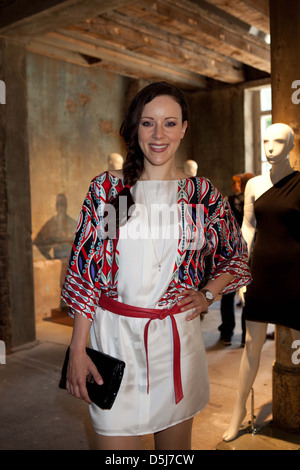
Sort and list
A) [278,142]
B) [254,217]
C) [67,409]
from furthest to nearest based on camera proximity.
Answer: [67,409], [254,217], [278,142]

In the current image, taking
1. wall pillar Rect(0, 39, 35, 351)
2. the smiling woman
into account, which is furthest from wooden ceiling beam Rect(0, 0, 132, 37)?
the smiling woman

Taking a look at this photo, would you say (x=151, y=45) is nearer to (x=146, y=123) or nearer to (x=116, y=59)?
(x=116, y=59)

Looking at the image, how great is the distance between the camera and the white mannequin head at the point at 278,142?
2.85 meters

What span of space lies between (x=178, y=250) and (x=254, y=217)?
1644 mm

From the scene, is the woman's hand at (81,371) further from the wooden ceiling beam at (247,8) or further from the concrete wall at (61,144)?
the concrete wall at (61,144)

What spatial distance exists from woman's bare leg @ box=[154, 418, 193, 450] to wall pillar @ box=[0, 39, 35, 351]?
359 centimetres

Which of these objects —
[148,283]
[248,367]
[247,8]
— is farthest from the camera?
[247,8]

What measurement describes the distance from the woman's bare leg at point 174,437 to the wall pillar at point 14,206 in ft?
11.8

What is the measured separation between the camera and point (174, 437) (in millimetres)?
1604

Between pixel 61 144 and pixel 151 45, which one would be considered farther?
pixel 61 144

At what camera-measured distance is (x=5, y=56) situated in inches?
188

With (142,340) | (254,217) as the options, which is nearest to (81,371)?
(142,340)

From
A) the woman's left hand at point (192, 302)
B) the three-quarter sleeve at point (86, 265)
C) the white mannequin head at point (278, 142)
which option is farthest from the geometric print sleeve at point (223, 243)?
the white mannequin head at point (278, 142)

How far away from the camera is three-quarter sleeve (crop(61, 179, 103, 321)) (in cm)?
148
